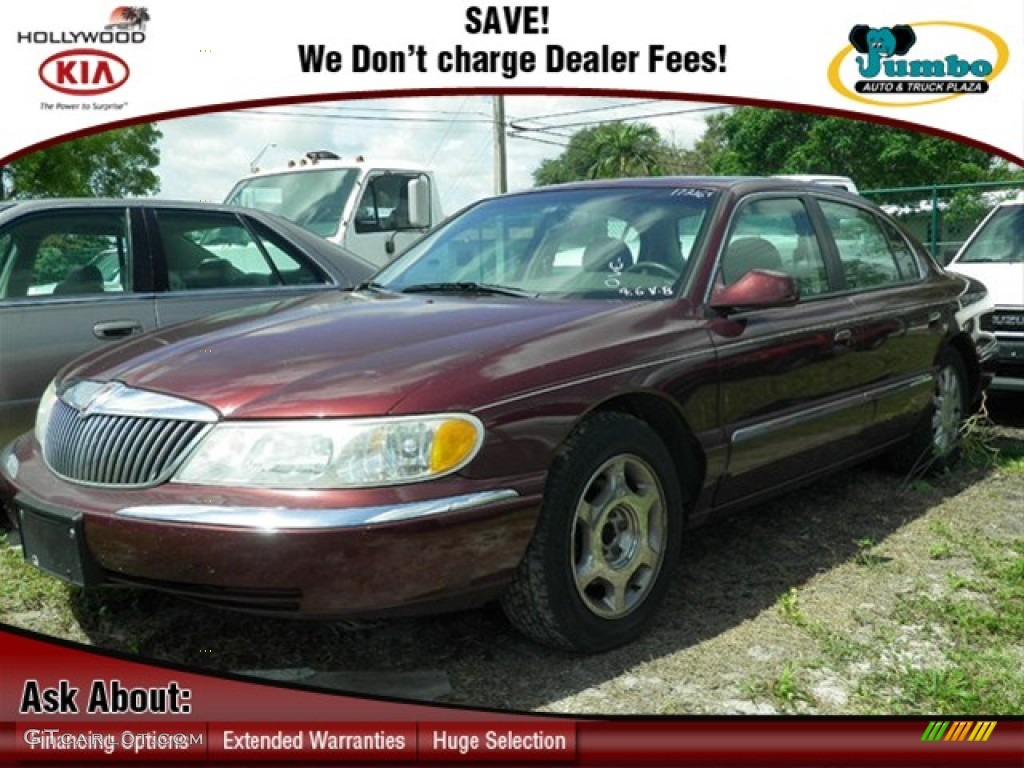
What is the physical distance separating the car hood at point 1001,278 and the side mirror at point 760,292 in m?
3.47

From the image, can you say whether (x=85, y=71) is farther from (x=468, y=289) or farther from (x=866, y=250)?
(x=866, y=250)

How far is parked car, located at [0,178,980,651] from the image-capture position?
2537mm

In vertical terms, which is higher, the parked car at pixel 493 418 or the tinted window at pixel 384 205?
the tinted window at pixel 384 205

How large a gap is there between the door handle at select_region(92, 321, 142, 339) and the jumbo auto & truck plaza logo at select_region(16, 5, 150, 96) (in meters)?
1.21

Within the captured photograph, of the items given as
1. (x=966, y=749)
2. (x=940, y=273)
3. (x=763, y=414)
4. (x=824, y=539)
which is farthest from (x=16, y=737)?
(x=940, y=273)

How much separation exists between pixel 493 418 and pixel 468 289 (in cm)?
109

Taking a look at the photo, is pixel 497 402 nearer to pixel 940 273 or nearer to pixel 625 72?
pixel 625 72

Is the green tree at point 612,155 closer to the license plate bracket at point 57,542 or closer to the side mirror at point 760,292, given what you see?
the side mirror at point 760,292

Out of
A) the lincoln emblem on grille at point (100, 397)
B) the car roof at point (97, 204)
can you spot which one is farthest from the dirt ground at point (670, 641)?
the car roof at point (97, 204)

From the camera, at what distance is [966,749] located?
7.79 ft

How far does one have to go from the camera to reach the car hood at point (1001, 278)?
6570 mm

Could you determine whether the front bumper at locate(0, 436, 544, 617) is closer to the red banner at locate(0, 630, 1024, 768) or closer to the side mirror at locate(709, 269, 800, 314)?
the red banner at locate(0, 630, 1024, 768)

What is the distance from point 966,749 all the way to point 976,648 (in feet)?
2.88

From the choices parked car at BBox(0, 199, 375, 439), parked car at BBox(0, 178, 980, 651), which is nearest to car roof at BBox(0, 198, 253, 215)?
parked car at BBox(0, 199, 375, 439)
